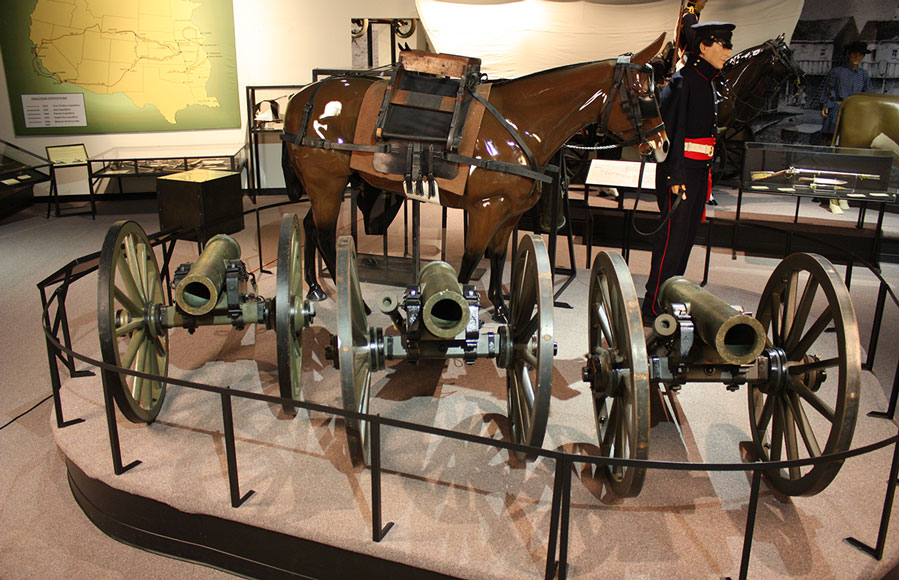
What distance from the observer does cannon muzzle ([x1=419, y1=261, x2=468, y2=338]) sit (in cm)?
283

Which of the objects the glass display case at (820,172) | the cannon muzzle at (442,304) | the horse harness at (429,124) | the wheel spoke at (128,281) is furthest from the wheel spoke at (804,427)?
the glass display case at (820,172)

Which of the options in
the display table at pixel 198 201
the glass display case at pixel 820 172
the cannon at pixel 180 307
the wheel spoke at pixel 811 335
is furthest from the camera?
the glass display case at pixel 820 172

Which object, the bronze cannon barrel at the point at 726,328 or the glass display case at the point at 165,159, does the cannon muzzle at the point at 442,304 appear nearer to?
the bronze cannon barrel at the point at 726,328

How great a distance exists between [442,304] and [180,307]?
1276 mm

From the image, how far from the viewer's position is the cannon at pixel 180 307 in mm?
3035

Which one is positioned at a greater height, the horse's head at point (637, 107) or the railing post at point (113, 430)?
the horse's head at point (637, 107)

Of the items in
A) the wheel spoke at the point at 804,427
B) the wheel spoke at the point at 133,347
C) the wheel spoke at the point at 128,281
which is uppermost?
the wheel spoke at the point at 128,281

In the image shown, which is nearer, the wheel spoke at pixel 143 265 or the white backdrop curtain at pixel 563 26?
the wheel spoke at pixel 143 265

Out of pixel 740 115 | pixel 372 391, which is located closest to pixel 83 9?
pixel 372 391

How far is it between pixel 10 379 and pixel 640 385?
155 inches

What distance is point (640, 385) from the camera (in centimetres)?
243

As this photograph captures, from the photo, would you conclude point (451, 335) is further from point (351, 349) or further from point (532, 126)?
point (532, 126)

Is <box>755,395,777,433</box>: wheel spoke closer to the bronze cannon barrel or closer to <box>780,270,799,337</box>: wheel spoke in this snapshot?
<box>780,270,799,337</box>: wheel spoke

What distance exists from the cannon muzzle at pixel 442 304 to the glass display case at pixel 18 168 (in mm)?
6881
